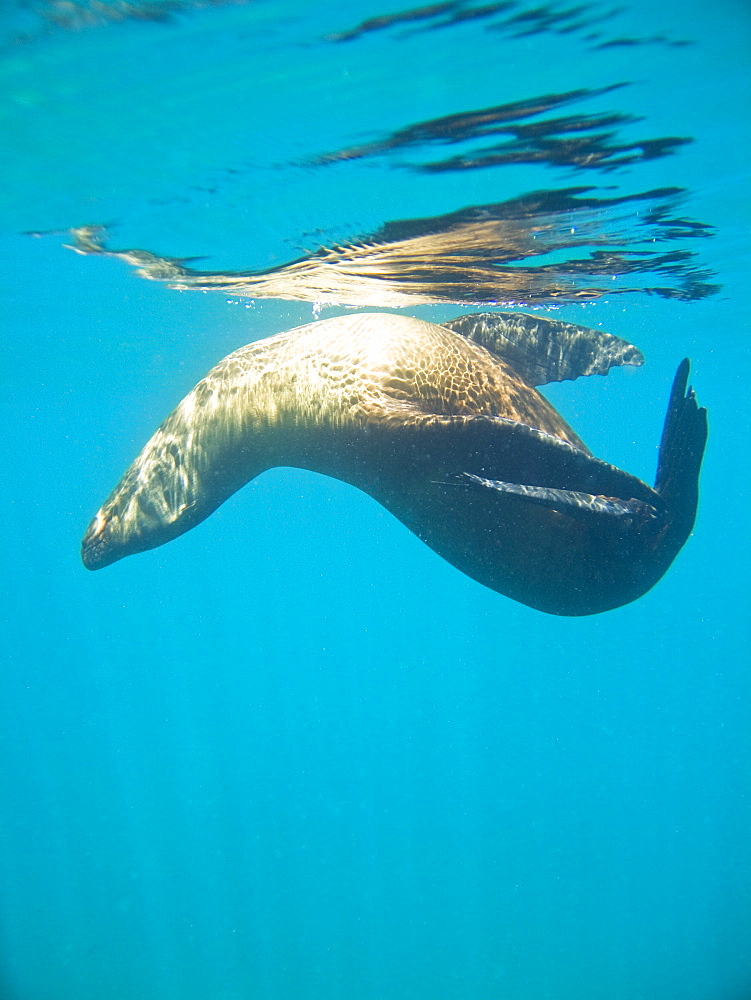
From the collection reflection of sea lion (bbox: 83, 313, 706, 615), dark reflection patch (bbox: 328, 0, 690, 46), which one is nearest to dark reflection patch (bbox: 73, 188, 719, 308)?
dark reflection patch (bbox: 328, 0, 690, 46)

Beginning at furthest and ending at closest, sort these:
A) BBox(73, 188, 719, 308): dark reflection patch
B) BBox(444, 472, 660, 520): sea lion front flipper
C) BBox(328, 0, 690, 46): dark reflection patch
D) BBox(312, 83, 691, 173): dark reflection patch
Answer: BBox(73, 188, 719, 308): dark reflection patch, BBox(312, 83, 691, 173): dark reflection patch, BBox(328, 0, 690, 46): dark reflection patch, BBox(444, 472, 660, 520): sea lion front flipper

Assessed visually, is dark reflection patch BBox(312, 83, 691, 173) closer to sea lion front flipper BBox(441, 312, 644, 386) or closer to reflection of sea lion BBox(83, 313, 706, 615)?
sea lion front flipper BBox(441, 312, 644, 386)

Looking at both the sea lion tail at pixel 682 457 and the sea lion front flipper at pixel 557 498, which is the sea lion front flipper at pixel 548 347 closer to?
the sea lion tail at pixel 682 457

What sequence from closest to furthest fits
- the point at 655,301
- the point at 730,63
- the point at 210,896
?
the point at 730,63, the point at 655,301, the point at 210,896

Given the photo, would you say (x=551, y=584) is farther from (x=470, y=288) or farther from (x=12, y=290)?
(x=12, y=290)

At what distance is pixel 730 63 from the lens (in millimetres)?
5539

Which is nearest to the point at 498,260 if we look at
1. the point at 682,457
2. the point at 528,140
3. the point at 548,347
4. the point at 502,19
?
the point at 548,347

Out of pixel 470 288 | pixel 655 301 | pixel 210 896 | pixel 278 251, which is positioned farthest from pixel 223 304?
pixel 210 896

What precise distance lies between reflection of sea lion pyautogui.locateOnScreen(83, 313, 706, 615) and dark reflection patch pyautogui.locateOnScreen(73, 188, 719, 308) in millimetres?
3484

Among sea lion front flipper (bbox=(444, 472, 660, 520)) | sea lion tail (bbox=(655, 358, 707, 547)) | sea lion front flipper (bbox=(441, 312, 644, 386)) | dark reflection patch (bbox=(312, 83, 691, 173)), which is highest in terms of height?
dark reflection patch (bbox=(312, 83, 691, 173))

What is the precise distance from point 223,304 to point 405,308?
4.15 m

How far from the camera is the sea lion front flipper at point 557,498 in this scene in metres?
3.48

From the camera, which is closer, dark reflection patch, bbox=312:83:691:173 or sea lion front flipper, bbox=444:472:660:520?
sea lion front flipper, bbox=444:472:660:520

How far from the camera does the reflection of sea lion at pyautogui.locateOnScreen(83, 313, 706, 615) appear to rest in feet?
13.1
